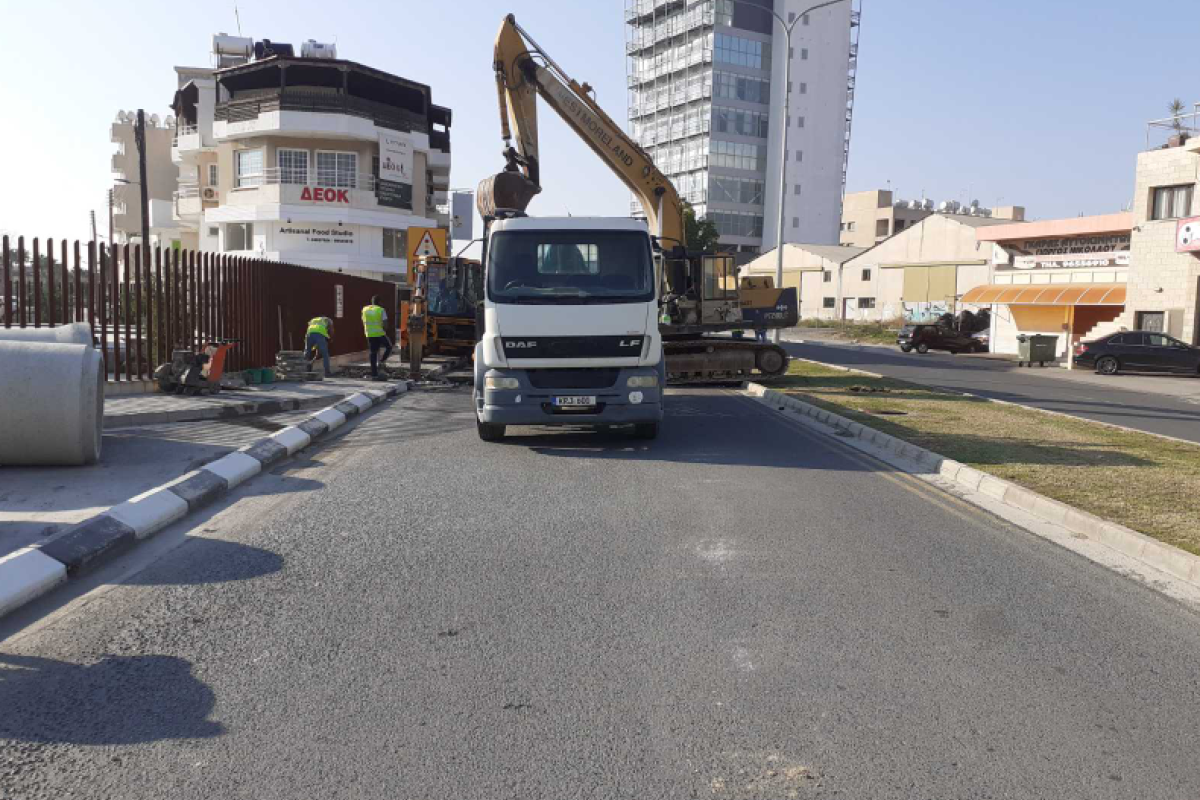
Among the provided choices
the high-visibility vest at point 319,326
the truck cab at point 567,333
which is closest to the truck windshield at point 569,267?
the truck cab at point 567,333

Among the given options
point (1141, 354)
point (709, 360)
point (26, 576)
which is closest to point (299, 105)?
point (709, 360)

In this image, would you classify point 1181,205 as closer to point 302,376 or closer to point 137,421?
point 302,376

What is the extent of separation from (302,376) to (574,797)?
54.3 feet

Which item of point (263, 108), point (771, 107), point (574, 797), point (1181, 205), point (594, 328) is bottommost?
point (574, 797)

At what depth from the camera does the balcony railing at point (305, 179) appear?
49375 mm

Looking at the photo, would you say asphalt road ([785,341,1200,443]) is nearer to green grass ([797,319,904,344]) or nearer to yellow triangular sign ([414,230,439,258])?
yellow triangular sign ([414,230,439,258])

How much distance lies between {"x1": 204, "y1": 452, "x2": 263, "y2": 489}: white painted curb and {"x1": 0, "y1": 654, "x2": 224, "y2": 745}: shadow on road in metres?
4.41

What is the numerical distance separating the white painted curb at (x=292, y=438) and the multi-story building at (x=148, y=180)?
5226cm

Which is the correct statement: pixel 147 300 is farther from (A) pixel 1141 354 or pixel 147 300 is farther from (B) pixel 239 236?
(B) pixel 239 236

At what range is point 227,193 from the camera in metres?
50.4

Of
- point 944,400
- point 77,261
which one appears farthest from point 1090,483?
point 77,261

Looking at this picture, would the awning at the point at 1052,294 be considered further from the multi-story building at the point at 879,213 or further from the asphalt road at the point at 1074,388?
the multi-story building at the point at 879,213

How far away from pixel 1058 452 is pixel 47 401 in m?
10.9

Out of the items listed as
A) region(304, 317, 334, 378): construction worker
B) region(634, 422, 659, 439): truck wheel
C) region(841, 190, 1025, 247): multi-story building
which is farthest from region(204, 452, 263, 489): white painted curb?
region(841, 190, 1025, 247): multi-story building
